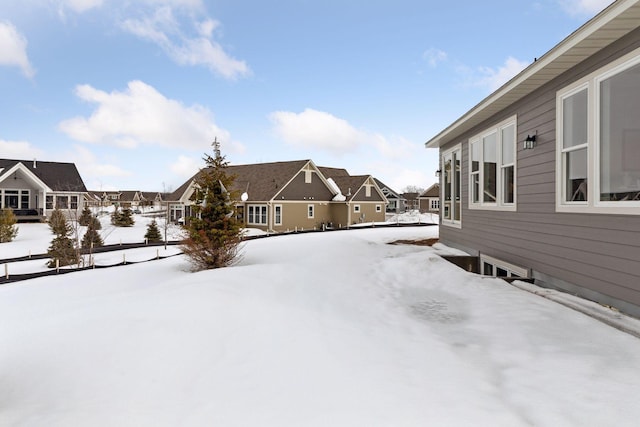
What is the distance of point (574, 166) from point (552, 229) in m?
1.19

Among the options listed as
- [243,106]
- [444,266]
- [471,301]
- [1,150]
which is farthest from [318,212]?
[1,150]

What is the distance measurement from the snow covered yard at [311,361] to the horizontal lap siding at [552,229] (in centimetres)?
82

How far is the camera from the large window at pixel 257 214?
99.1 ft

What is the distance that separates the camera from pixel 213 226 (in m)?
10.4

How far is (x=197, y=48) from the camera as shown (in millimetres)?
22875

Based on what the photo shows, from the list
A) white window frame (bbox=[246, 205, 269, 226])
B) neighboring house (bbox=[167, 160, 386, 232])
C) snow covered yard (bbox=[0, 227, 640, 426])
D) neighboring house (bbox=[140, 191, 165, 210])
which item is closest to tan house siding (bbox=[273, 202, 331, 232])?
neighboring house (bbox=[167, 160, 386, 232])

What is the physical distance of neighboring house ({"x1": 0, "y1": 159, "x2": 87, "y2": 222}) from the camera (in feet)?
114

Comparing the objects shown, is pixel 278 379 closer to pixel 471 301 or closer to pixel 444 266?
pixel 471 301

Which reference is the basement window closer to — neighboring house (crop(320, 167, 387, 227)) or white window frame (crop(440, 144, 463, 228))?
white window frame (crop(440, 144, 463, 228))

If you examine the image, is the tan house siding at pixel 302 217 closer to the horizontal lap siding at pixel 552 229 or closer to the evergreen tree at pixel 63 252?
the evergreen tree at pixel 63 252

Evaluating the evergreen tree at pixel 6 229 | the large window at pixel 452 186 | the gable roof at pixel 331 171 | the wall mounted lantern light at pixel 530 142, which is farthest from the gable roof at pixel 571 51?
the gable roof at pixel 331 171

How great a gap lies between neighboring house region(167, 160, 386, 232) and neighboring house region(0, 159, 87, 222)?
12107 mm

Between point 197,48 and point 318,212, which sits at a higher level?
point 197,48

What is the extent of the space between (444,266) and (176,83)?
23469mm
